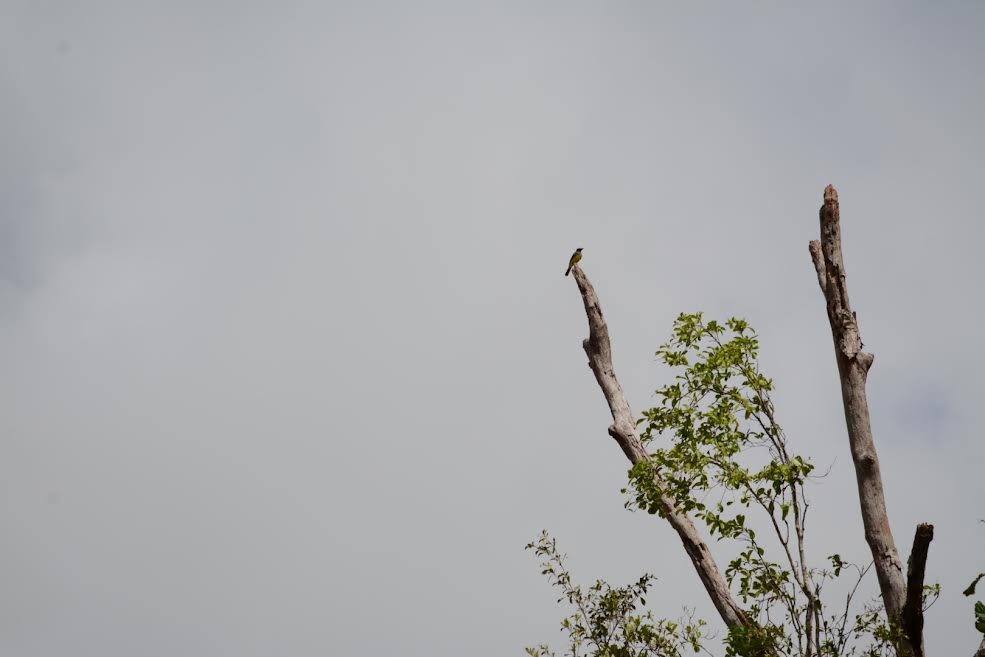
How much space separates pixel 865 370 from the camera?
392 inches

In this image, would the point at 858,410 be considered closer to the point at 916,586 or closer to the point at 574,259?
the point at 916,586

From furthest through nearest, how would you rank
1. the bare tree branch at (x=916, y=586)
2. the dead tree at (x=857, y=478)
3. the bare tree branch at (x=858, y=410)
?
the bare tree branch at (x=858, y=410) → the dead tree at (x=857, y=478) → the bare tree branch at (x=916, y=586)

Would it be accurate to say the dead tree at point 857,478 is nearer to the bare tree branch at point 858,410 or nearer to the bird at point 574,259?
the bare tree branch at point 858,410

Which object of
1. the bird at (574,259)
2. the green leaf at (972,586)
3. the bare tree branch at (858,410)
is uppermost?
the bird at (574,259)

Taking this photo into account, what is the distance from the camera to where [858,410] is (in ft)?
32.0

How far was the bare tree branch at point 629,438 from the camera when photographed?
9898mm

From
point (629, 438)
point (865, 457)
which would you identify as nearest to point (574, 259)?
point (629, 438)

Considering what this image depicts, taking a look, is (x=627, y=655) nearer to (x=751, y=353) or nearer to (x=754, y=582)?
(x=754, y=582)

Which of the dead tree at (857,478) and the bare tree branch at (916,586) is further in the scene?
the dead tree at (857,478)

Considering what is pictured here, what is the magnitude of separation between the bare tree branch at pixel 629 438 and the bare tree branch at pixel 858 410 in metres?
1.44

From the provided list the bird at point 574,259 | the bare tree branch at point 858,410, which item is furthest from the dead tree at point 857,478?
the bird at point 574,259

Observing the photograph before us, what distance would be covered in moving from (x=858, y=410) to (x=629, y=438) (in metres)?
2.52

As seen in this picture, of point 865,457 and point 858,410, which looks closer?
point 865,457

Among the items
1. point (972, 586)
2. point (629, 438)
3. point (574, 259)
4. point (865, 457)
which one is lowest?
point (972, 586)
